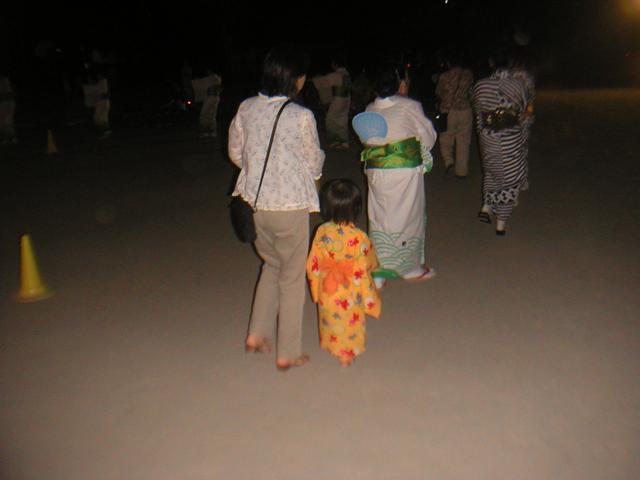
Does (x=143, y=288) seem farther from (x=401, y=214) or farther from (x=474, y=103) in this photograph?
(x=474, y=103)

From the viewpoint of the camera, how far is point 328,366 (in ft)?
12.3

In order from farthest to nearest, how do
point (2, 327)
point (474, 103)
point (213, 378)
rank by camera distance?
1. point (474, 103)
2. point (2, 327)
3. point (213, 378)

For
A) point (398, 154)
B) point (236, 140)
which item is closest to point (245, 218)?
point (236, 140)

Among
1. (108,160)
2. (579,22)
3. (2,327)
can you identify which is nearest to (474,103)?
(2,327)

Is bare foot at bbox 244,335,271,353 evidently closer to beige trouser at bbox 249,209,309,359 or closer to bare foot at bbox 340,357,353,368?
beige trouser at bbox 249,209,309,359

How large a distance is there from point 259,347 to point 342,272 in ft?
2.52

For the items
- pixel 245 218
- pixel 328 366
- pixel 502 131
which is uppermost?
pixel 502 131

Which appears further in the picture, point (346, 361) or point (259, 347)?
point (259, 347)

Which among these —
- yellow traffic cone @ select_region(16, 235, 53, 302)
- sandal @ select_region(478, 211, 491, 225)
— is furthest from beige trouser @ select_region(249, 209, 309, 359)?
sandal @ select_region(478, 211, 491, 225)

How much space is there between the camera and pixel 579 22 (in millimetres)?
48281

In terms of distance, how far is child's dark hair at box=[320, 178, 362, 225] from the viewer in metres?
3.58

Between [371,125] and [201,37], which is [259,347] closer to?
[371,125]

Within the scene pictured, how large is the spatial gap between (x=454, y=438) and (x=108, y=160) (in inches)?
381

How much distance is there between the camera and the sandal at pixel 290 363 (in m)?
3.67
